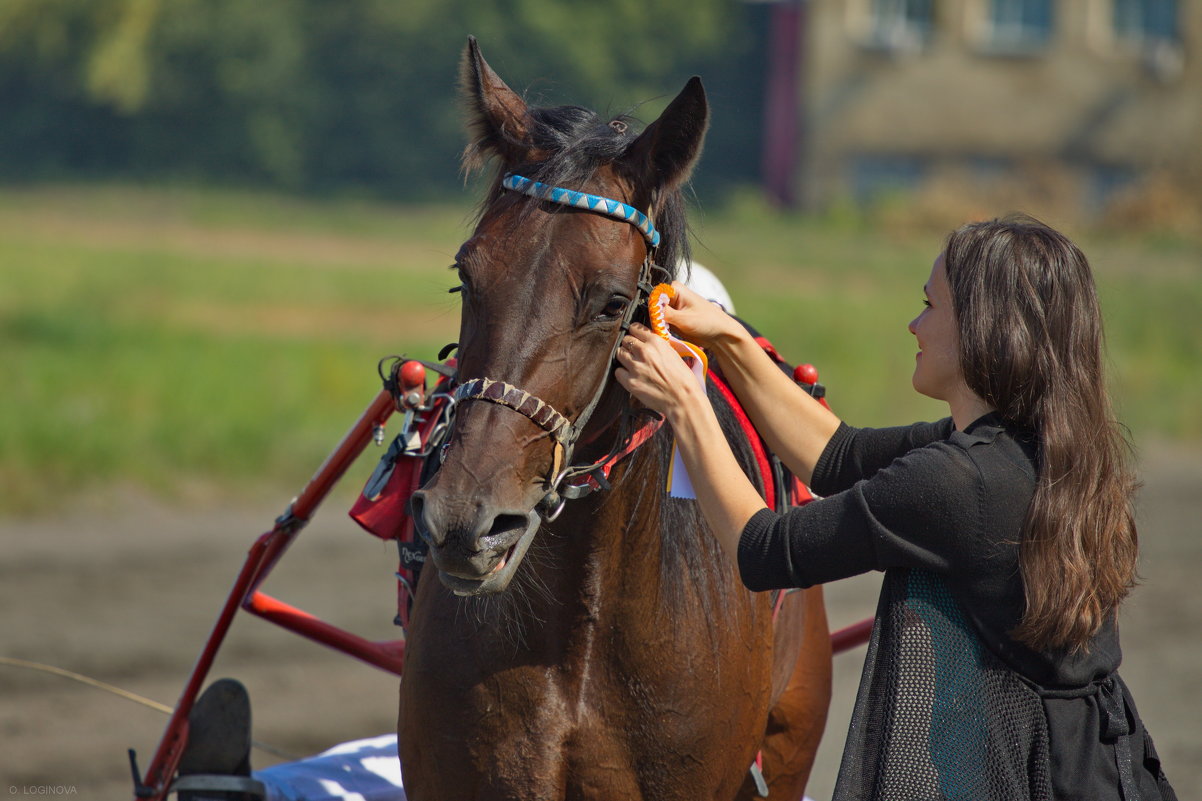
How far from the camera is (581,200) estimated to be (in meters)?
2.06

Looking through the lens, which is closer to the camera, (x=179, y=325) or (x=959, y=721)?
(x=959, y=721)

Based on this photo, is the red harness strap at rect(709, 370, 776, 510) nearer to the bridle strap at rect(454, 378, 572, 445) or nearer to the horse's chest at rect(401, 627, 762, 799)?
the horse's chest at rect(401, 627, 762, 799)

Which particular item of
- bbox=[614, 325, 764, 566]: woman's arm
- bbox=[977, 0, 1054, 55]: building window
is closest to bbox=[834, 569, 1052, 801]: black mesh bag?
bbox=[614, 325, 764, 566]: woman's arm

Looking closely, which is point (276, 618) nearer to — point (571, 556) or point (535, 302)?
point (571, 556)

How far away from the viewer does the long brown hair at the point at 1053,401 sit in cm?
190

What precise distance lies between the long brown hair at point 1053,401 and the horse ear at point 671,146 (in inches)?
17.5

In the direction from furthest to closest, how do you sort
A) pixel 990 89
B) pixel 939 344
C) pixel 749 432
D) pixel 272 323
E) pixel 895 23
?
1. pixel 895 23
2. pixel 990 89
3. pixel 272 323
4. pixel 749 432
5. pixel 939 344

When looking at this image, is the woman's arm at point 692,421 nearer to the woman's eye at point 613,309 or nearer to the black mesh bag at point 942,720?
the woman's eye at point 613,309

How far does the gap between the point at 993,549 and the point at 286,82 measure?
2378cm

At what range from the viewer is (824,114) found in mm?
24594

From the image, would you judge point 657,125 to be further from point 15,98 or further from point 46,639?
point 15,98

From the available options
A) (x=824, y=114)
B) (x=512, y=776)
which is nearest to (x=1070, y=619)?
(x=512, y=776)

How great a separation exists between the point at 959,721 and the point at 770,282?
46.6ft

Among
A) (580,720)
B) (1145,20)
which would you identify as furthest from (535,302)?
(1145,20)
